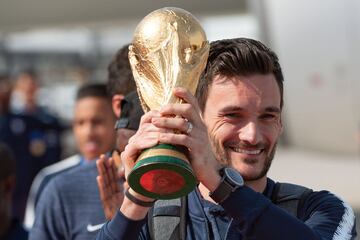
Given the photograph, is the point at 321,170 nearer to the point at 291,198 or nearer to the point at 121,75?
the point at 121,75

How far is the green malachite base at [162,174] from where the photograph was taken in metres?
1.63

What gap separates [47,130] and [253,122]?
6346mm

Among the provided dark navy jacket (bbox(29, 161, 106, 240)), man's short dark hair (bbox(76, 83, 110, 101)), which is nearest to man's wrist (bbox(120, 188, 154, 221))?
dark navy jacket (bbox(29, 161, 106, 240))

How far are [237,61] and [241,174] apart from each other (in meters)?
0.29

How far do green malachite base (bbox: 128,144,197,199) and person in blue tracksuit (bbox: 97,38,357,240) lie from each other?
6 cm

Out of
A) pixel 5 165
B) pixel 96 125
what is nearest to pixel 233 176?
pixel 5 165

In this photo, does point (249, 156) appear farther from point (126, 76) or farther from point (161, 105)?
point (126, 76)

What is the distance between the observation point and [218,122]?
2006 mm

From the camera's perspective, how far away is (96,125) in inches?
178

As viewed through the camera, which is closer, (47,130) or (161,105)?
(161,105)

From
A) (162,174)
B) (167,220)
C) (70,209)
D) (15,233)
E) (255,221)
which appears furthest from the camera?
(15,233)

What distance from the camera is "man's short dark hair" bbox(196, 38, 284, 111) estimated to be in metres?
2.01

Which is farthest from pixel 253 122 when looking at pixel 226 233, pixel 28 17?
pixel 28 17

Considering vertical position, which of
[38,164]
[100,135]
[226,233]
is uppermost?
[226,233]
